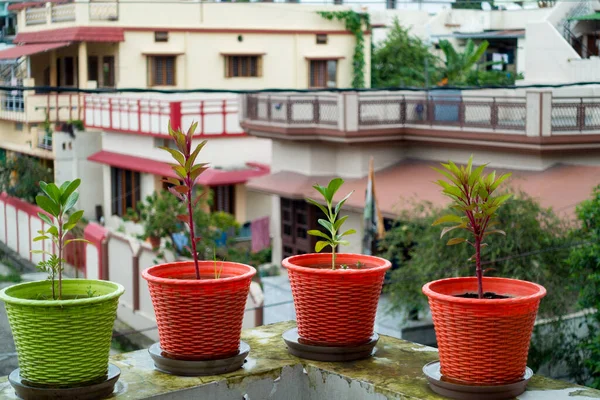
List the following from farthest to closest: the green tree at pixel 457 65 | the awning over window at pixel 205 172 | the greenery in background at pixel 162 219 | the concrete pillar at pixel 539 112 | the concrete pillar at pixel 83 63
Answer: the green tree at pixel 457 65 → the concrete pillar at pixel 83 63 → the awning over window at pixel 205 172 → the greenery in background at pixel 162 219 → the concrete pillar at pixel 539 112

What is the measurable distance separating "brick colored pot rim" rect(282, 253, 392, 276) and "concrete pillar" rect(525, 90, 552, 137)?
13.2m

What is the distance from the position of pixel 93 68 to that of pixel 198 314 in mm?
27496

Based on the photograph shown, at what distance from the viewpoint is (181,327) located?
3840 millimetres

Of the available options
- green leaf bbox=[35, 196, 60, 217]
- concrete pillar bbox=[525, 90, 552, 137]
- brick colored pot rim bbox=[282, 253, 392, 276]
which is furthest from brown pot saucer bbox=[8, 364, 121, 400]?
concrete pillar bbox=[525, 90, 552, 137]

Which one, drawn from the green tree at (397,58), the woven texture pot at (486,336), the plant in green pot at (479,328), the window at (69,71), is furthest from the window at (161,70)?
the woven texture pot at (486,336)

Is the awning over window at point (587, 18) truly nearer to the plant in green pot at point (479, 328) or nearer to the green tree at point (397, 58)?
the green tree at point (397, 58)

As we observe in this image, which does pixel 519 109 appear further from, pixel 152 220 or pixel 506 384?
pixel 506 384

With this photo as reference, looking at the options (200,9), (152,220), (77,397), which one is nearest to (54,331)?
(77,397)

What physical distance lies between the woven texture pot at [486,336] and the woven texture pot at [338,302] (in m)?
0.46

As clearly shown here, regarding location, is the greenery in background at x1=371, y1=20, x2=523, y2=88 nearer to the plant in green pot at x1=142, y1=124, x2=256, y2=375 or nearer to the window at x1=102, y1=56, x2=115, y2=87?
the window at x1=102, y1=56, x2=115, y2=87

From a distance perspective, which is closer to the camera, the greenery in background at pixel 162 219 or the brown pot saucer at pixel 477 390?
the brown pot saucer at pixel 477 390

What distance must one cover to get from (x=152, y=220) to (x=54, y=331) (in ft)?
51.4

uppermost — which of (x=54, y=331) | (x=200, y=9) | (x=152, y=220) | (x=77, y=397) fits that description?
(x=200, y=9)

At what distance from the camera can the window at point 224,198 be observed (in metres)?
26.7
